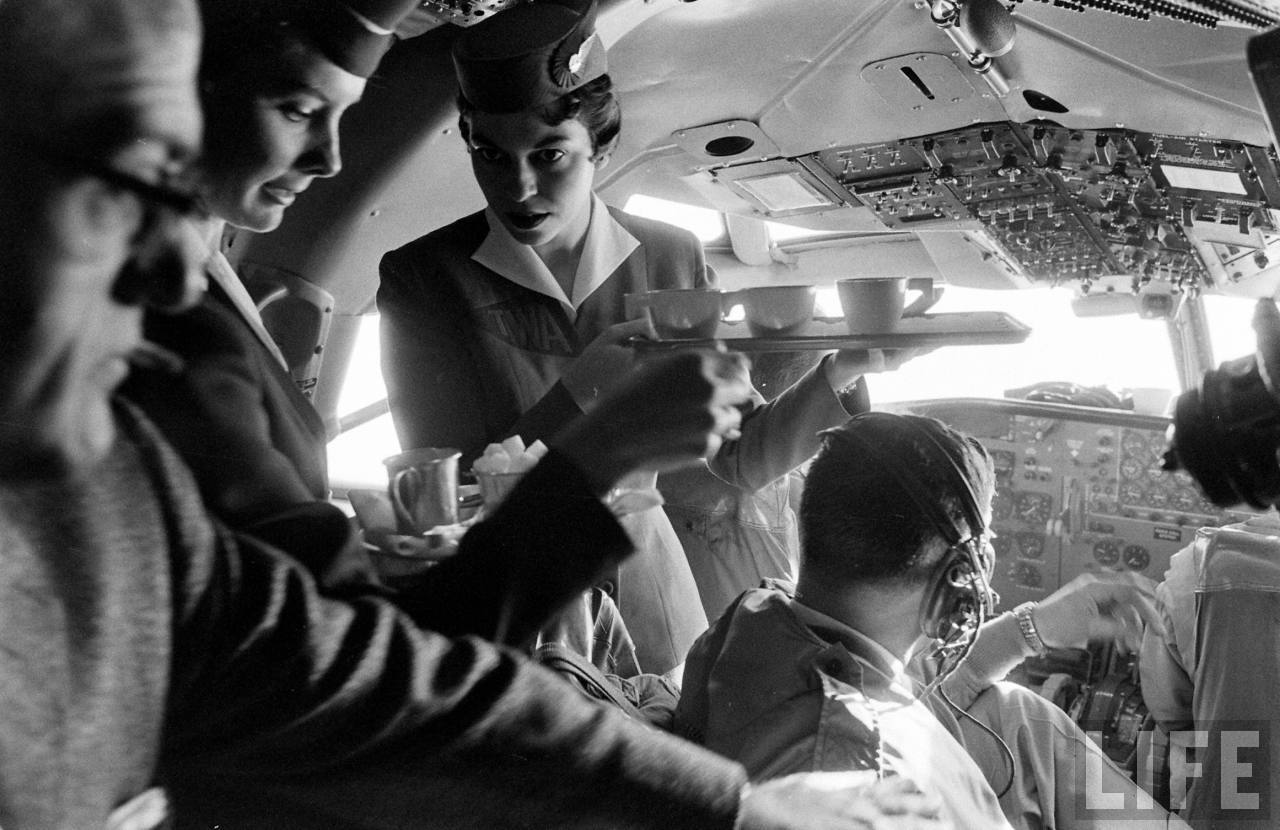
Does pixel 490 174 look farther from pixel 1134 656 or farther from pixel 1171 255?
pixel 1134 656

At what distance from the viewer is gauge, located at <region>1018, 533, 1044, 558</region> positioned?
3.99 ft

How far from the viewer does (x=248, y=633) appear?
0.78 m

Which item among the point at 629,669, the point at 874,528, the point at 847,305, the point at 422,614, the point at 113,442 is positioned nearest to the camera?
the point at 113,442

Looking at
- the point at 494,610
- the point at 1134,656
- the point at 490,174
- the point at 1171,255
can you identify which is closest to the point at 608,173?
the point at 490,174

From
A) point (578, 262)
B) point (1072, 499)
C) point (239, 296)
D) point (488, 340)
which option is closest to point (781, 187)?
point (578, 262)

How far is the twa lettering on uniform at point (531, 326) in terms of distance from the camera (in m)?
0.95

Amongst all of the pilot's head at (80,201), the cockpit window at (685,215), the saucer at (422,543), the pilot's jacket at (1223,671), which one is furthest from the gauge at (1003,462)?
the pilot's head at (80,201)

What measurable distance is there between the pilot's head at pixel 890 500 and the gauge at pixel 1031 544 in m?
0.06

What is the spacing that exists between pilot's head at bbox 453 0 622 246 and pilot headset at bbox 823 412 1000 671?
0.45 metres

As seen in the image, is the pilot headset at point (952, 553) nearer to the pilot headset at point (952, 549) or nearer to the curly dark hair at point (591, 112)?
the pilot headset at point (952, 549)

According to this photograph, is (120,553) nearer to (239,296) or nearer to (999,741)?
(239,296)

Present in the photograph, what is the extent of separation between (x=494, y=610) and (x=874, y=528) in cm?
56

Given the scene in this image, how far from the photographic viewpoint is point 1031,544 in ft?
4.01

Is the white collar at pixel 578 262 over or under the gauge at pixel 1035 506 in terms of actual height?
over
